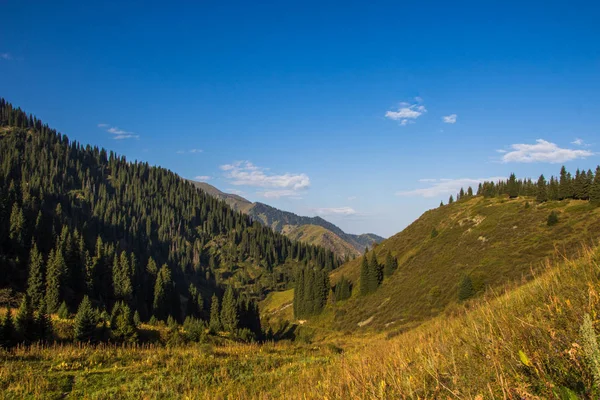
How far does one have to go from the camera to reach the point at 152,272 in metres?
96.9

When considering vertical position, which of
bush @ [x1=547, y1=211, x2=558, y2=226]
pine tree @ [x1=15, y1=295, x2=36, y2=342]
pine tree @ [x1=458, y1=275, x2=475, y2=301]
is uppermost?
bush @ [x1=547, y1=211, x2=558, y2=226]

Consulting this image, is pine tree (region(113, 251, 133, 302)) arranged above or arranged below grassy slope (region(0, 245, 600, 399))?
below

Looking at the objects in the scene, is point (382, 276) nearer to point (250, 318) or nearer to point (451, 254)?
point (451, 254)

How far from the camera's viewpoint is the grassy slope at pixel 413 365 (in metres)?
3.68

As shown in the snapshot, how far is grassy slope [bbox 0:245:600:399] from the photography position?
12.1 feet

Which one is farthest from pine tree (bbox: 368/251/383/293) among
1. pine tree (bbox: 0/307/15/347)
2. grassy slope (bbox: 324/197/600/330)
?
pine tree (bbox: 0/307/15/347)

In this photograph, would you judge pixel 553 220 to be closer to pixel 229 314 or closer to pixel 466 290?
pixel 466 290

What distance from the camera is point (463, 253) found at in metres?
79.6

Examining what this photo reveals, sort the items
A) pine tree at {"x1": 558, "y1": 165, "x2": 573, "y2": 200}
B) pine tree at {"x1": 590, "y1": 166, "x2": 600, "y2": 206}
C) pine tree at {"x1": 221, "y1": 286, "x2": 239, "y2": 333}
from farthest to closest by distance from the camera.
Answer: pine tree at {"x1": 558, "y1": 165, "x2": 573, "y2": 200}, pine tree at {"x1": 221, "y1": 286, "x2": 239, "y2": 333}, pine tree at {"x1": 590, "y1": 166, "x2": 600, "y2": 206}

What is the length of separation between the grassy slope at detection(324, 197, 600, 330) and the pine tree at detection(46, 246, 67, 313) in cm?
5872

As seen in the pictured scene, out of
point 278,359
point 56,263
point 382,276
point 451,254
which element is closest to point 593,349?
point 278,359

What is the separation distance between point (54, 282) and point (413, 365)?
6787 centimetres

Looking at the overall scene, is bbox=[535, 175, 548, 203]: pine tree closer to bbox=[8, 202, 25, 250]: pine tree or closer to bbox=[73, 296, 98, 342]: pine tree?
bbox=[73, 296, 98, 342]: pine tree

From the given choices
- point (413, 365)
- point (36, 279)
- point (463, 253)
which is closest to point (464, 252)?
point (463, 253)
